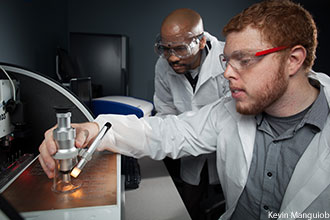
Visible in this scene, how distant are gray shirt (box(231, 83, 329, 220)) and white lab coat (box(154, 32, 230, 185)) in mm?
511

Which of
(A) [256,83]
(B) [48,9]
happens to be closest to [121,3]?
(B) [48,9]

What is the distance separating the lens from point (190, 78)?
158cm

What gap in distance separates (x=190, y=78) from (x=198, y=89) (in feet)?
0.42

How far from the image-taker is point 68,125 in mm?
557

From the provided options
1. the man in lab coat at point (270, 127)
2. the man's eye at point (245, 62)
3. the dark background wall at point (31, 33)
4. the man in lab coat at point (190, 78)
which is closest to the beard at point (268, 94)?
the man in lab coat at point (270, 127)

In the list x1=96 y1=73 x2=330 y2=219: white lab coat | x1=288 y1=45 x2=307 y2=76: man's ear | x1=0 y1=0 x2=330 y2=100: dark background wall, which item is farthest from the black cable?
x1=0 y1=0 x2=330 y2=100: dark background wall

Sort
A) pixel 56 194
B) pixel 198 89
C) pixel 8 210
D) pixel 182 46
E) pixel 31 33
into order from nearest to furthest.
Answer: pixel 8 210 < pixel 56 194 < pixel 182 46 < pixel 198 89 < pixel 31 33

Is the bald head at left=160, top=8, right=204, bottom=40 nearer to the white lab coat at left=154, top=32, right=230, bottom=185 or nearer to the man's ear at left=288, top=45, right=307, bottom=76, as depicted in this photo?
the white lab coat at left=154, top=32, right=230, bottom=185

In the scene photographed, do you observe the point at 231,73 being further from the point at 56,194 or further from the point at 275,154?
the point at 56,194

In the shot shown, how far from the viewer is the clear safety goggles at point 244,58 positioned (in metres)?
0.84

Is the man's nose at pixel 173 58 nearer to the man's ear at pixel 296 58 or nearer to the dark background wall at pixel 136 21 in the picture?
the man's ear at pixel 296 58

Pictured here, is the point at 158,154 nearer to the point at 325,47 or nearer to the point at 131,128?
the point at 131,128

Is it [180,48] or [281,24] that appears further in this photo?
[180,48]

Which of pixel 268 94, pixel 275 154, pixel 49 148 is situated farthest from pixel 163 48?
pixel 49 148
